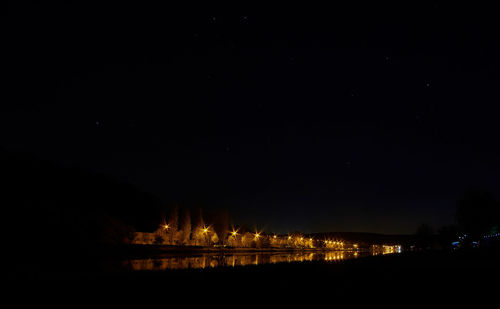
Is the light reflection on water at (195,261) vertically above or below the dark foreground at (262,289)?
→ below

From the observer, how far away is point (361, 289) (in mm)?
6730

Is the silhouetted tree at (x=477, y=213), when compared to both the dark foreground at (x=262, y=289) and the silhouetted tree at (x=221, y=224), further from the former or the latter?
the dark foreground at (x=262, y=289)

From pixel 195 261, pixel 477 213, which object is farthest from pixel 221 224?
pixel 195 261

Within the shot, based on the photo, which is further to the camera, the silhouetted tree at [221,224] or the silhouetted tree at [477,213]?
the silhouetted tree at [221,224]

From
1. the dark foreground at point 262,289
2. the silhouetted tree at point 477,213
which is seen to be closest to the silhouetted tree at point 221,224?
the silhouetted tree at point 477,213

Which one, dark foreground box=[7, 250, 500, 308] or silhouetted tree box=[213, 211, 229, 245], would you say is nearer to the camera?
dark foreground box=[7, 250, 500, 308]

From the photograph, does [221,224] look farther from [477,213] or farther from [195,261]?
[195,261]

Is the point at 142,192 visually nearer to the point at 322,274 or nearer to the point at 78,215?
the point at 78,215

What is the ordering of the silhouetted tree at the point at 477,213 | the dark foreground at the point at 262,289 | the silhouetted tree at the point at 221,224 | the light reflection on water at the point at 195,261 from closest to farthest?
the dark foreground at the point at 262,289
the light reflection on water at the point at 195,261
the silhouetted tree at the point at 477,213
the silhouetted tree at the point at 221,224

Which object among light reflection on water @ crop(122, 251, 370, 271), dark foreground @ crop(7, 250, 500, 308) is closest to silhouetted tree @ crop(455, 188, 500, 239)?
light reflection on water @ crop(122, 251, 370, 271)

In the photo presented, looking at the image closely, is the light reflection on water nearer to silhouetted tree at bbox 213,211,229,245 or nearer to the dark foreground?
the dark foreground

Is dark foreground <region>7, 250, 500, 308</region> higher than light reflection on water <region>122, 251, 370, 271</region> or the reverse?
higher

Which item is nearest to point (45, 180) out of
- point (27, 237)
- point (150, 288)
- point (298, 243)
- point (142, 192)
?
point (27, 237)

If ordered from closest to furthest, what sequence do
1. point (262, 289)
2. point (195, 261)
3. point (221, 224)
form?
point (262, 289) < point (195, 261) < point (221, 224)
